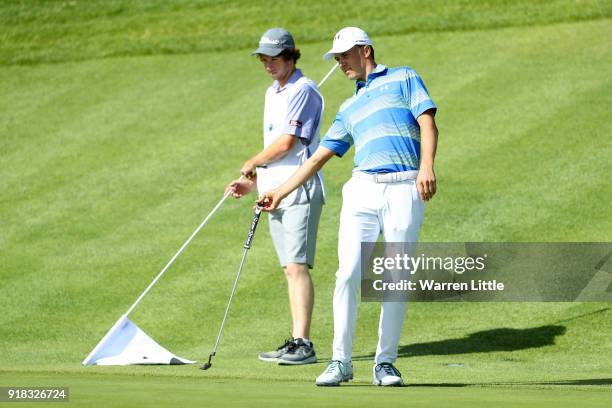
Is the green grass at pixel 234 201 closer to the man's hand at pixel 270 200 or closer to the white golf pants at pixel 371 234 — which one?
the white golf pants at pixel 371 234

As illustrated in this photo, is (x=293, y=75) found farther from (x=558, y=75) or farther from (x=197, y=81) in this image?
(x=197, y=81)

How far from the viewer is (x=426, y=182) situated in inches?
253

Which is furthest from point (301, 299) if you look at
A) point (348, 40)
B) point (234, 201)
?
point (234, 201)

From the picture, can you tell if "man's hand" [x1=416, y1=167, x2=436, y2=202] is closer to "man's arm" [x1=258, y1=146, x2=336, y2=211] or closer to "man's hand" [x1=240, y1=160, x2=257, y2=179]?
"man's arm" [x1=258, y1=146, x2=336, y2=211]

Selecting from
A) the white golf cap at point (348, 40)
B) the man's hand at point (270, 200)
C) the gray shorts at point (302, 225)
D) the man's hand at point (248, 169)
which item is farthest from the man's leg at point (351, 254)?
the man's hand at point (248, 169)

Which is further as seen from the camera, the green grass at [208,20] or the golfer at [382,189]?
the green grass at [208,20]

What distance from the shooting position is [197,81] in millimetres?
15867

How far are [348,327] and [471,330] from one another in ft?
8.87

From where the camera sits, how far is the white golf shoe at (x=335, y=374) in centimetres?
649

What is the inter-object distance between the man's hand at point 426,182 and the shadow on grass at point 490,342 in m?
2.31

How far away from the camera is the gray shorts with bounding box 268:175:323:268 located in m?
8.25

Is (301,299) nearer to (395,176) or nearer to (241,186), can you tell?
(241,186)

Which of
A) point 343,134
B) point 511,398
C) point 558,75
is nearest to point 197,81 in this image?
point 558,75

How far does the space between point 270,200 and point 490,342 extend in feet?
7.92
